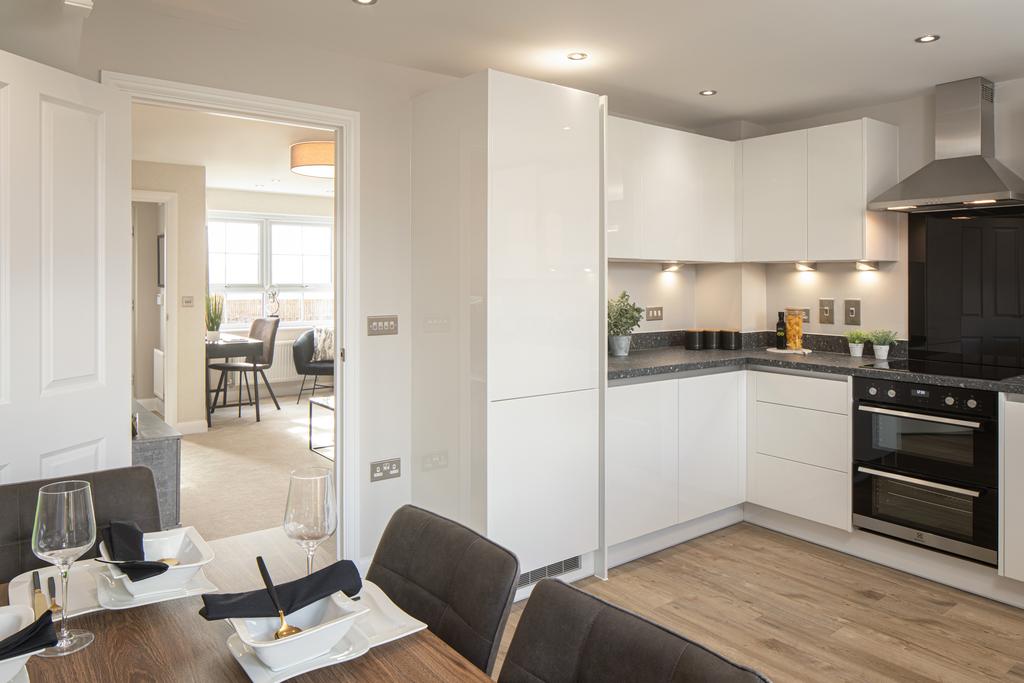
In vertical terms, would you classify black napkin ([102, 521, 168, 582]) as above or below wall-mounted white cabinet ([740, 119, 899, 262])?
below

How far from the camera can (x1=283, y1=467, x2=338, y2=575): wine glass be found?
47.3 inches

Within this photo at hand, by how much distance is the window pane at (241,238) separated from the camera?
833 centimetres

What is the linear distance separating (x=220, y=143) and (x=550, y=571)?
4228 millimetres

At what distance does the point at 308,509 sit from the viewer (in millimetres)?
1202

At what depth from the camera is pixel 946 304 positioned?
149 inches

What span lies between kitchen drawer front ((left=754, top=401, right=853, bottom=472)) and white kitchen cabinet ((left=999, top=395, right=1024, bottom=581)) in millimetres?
679

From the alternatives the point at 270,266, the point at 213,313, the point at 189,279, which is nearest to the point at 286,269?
the point at 270,266

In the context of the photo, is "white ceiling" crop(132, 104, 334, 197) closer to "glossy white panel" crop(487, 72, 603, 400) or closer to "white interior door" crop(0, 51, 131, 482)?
"white interior door" crop(0, 51, 131, 482)

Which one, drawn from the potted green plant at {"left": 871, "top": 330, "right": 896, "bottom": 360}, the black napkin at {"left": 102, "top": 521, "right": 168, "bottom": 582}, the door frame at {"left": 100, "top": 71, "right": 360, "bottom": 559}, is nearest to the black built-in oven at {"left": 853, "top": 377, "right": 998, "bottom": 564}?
the potted green plant at {"left": 871, "top": 330, "right": 896, "bottom": 360}

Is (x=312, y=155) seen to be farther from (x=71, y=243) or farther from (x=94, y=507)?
(x=94, y=507)

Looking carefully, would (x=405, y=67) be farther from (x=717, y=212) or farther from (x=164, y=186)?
(x=164, y=186)

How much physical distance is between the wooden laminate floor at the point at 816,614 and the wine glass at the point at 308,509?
5.46 ft

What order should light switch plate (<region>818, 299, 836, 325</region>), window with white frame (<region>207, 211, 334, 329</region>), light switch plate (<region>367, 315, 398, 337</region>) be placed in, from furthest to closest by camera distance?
1. window with white frame (<region>207, 211, 334, 329</region>)
2. light switch plate (<region>818, 299, 836, 325</region>)
3. light switch plate (<region>367, 315, 398, 337</region>)

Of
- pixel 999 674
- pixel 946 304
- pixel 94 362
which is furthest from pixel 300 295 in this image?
pixel 999 674
